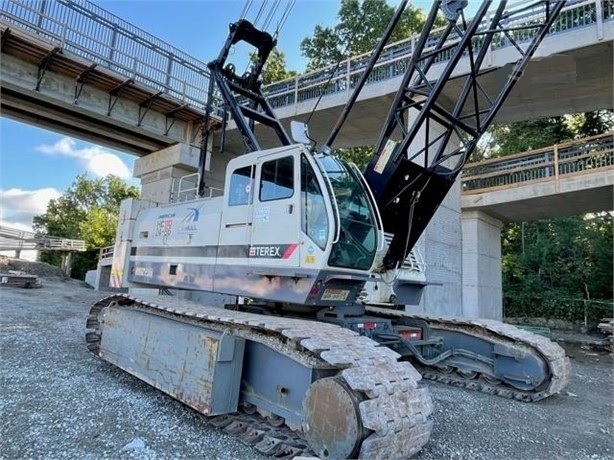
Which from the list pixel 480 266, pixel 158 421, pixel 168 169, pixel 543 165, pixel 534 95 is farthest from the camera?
pixel 168 169

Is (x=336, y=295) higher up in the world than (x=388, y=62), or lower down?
lower down

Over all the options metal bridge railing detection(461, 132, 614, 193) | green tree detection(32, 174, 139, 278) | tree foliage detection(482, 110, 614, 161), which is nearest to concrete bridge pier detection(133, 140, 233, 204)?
metal bridge railing detection(461, 132, 614, 193)

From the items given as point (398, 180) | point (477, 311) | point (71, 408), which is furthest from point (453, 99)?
point (71, 408)

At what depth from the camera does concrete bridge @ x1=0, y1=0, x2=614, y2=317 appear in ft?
31.4

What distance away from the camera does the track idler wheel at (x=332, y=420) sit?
9.12 feet

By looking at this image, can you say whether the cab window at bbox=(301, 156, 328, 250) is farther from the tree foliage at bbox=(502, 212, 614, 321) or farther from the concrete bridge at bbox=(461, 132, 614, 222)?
the tree foliage at bbox=(502, 212, 614, 321)

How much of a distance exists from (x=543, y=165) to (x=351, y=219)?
31.0 ft

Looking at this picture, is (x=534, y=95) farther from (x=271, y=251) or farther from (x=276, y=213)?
(x=271, y=251)

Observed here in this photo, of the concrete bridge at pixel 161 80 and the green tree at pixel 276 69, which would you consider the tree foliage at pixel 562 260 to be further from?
the green tree at pixel 276 69

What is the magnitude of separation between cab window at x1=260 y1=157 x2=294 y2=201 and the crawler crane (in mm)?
17

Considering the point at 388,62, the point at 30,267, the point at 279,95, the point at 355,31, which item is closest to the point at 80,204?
the point at 30,267

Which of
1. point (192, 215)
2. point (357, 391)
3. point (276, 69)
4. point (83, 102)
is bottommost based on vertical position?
point (357, 391)

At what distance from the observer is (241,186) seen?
5.02m

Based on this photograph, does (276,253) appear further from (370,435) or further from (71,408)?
(71,408)
